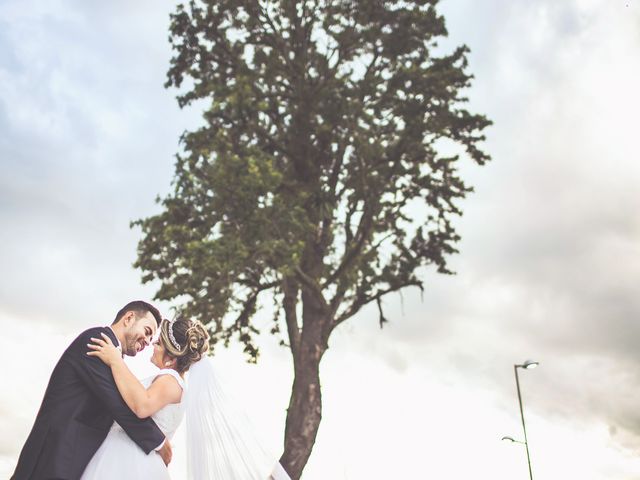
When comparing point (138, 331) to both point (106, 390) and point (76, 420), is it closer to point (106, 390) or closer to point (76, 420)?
point (106, 390)

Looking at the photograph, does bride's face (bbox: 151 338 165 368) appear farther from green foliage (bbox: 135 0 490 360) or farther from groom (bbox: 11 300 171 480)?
green foliage (bbox: 135 0 490 360)

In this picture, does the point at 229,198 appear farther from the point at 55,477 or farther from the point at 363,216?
the point at 55,477

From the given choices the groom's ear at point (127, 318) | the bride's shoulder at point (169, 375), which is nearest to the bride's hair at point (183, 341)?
the bride's shoulder at point (169, 375)

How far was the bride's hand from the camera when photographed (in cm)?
354

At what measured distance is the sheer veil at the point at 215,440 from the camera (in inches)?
165

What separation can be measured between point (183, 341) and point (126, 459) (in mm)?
805

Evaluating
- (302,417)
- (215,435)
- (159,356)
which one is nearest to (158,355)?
(159,356)

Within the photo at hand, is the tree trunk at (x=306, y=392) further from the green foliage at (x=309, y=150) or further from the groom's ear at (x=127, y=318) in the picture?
the groom's ear at (x=127, y=318)

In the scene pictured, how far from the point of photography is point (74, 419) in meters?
3.52

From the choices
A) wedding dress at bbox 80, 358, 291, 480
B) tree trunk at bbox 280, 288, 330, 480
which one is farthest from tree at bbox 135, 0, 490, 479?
wedding dress at bbox 80, 358, 291, 480

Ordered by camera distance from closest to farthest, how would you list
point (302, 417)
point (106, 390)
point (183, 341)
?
1. point (106, 390)
2. point (183, 341)
3. point (302, 417)

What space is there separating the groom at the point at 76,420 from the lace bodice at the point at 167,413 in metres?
0.12

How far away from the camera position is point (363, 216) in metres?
17.2

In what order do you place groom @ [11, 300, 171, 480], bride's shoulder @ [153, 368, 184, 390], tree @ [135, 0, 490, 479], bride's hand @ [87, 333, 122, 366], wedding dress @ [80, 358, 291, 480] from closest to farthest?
groom @ [11, 300, 171, 480], bride's hand @ [87, 333, 122, 366], bride's shoulder @ [153, 368, 184, 390], wedding dress @ [80, 358, 291, 480], tree @ [135, 0, 490, 479]
